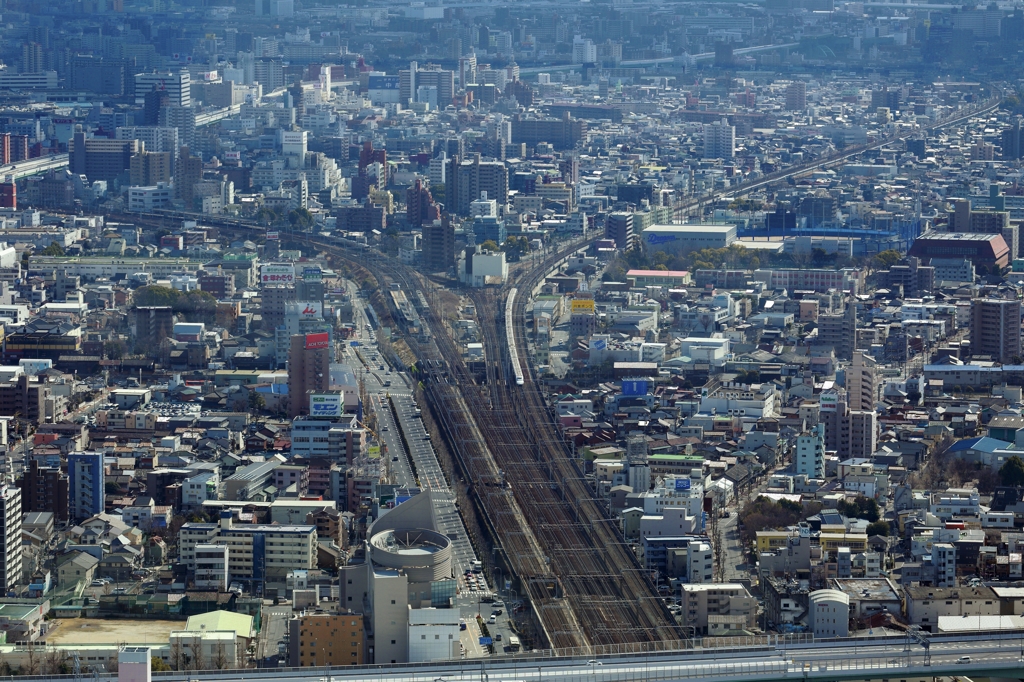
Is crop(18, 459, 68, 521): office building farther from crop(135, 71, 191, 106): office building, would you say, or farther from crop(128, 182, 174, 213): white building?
crop(135, 71, 191, 106): office building

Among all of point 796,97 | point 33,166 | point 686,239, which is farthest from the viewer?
point 796,97

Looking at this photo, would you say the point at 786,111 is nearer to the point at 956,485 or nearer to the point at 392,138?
the point at 392,138

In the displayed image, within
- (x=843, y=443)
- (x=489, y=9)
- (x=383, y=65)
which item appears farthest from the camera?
(x=489, y=9)

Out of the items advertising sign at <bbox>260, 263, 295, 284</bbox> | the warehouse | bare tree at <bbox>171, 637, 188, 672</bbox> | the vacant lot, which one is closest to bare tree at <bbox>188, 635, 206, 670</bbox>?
bare tree at <bbox>171, 637, 188, 672</bbox>

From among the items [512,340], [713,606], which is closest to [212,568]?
[713,606]

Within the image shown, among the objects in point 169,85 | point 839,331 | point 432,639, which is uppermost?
point 169,85

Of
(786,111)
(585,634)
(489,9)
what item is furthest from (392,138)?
(585,634)

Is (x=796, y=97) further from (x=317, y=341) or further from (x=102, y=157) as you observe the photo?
(x=317, y=341)
